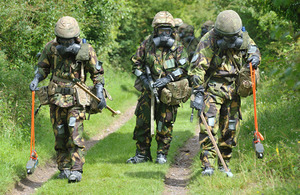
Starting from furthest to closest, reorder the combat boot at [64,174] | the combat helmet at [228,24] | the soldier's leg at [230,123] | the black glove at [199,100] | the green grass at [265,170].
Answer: the combat boot at [64,174], the soldier's leg at [230,123], the combat helmet at [228,24], the black glove at [199,100], the green grass at [265,170]

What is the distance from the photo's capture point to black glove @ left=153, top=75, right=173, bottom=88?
7.95 metres

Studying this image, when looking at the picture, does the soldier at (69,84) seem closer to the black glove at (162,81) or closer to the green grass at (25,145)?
the green grass at (25,145)

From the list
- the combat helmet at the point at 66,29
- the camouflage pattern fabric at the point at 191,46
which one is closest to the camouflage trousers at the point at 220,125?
the combat helmet at the point at 66,29

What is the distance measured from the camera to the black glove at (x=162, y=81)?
7.95 m

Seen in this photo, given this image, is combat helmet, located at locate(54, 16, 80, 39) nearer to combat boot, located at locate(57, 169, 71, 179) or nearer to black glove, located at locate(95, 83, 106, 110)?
black glove, located at locate(95, 83, 106, 110)

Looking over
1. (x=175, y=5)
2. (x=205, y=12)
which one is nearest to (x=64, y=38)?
(x=175, y=5)

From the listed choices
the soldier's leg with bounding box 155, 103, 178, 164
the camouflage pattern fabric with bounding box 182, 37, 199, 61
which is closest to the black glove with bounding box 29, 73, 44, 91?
the soldier's leg with bounding box 155, 103, 178, 164

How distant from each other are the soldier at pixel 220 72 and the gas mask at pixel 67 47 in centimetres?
179

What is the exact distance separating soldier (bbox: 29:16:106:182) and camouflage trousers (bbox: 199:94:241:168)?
5.48ft

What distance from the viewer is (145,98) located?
8.33 metres

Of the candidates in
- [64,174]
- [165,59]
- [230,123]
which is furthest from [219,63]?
[64,174]

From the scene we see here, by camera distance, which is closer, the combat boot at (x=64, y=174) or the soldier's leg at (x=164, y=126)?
the combat boot at (x=64, y=174)

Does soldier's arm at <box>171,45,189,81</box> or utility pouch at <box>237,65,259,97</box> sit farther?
soldier's arm at <box>171,45,189,81</box>

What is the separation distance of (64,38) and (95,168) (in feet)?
7.56
